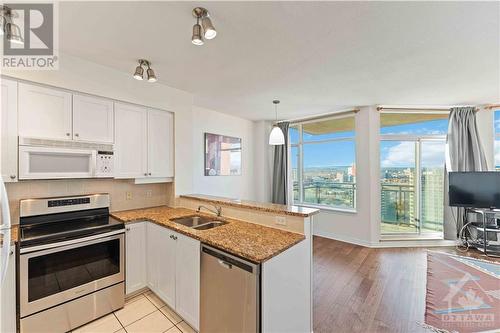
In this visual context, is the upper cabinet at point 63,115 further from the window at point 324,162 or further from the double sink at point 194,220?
the window at point 324,162

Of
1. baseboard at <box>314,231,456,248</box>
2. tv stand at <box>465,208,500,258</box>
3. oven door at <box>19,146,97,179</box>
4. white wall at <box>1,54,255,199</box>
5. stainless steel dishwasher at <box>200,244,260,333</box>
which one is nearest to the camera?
stainless steel dishwasher at <box>200,244,260,333</box>

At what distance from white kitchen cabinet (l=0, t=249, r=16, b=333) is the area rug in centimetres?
360

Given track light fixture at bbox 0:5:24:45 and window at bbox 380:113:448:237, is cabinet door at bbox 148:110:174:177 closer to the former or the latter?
track light fixture at bbox 0:5:24:45

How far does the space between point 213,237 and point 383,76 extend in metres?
2.88

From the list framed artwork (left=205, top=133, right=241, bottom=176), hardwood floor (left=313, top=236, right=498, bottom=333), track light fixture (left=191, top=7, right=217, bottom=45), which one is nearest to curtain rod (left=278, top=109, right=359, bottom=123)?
framed artwork (left=205, top=133, right=241, bottom=176)

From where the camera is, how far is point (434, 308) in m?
2.26

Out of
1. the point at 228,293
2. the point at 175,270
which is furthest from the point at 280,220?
the point at 175,270

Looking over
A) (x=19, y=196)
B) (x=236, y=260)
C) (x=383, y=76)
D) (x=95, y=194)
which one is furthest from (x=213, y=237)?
(x=383, y=76)

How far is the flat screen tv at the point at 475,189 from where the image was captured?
358 centimetres

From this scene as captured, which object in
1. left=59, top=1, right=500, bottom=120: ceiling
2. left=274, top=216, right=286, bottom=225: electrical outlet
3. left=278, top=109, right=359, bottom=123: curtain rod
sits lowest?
left=274, top=216, right=286, bottom=225: electrical outlet

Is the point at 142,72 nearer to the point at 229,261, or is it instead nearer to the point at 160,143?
the point at 160,143

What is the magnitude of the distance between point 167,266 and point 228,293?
95cm

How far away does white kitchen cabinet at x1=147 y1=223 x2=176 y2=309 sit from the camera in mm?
→ 2121

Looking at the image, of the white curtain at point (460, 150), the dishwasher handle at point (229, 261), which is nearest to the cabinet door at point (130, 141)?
the dishwasher handle at point (229, 261)
